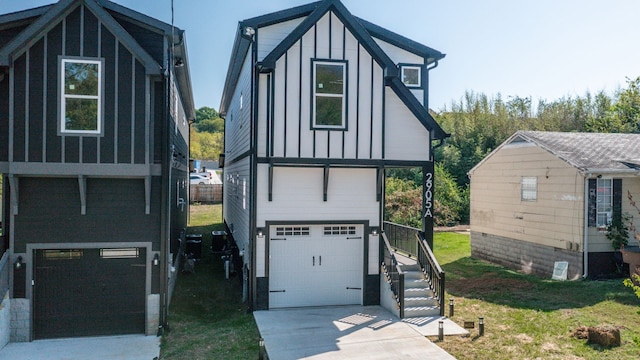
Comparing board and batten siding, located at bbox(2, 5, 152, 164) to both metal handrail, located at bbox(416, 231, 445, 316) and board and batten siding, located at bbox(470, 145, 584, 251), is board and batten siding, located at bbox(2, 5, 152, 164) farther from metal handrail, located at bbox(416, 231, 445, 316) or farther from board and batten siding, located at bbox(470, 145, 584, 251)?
board and batten siding, located at bbox(470, 145, 584, 251)

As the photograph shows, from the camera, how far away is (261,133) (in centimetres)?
1182

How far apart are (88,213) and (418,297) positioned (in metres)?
8.15

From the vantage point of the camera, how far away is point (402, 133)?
12867 mm

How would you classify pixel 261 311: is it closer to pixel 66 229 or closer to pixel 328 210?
pixel 328 210

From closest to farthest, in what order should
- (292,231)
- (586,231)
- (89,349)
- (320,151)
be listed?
(89,349)
(320,151)
(292,231)
(586,231)

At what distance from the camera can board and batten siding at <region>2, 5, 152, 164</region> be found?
9625 mm

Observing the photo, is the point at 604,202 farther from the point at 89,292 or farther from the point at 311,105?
the point at 89,292

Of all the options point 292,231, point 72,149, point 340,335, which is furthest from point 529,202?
point 72,149

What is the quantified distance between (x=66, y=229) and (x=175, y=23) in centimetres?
521

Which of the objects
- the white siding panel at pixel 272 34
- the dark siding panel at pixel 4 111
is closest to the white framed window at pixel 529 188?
the white siding panel at pixel 272 34

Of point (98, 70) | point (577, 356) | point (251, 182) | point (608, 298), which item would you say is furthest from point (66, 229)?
point (608, 298)

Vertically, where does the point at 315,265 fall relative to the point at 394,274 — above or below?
above

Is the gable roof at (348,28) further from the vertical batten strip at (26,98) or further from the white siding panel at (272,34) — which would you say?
the vertical batten strip at (26,98)

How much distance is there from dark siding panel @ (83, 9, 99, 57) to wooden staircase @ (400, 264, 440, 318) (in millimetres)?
9277
